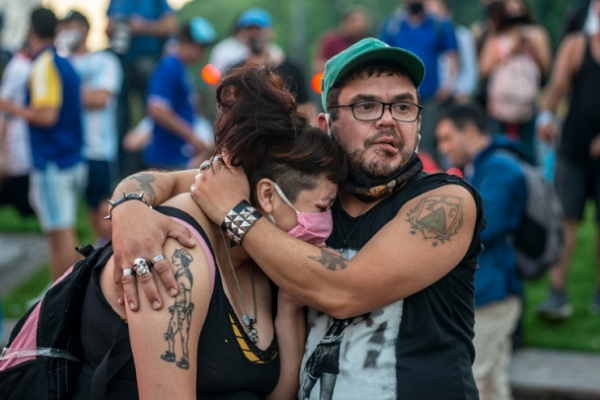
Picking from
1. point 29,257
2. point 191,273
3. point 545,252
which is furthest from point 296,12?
point 191,273

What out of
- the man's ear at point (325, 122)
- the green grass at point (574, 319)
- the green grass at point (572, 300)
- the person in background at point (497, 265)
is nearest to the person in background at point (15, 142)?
the green grass at point (572, 300)

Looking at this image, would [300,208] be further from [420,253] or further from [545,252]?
[545,252]

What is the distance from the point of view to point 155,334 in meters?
2.73

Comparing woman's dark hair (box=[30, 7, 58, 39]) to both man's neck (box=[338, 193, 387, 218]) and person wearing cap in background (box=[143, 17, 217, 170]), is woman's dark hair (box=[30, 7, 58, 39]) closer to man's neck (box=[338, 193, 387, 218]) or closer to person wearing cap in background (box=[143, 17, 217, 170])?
person wearing cap in background (box=[143, 17, 217, 170])

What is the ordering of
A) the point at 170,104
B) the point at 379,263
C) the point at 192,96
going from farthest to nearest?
the point at 192,96
the point at 170,104
the point at 379,263

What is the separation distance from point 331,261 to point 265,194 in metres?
0.37

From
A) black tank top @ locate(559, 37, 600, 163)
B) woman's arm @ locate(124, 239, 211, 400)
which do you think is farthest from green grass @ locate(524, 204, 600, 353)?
woman's arm @ locate(124, 239, 211, 400)

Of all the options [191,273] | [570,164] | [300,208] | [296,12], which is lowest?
[191,273]

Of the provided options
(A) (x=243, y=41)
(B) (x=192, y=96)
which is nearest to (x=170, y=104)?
(B) (x=192, y=96)

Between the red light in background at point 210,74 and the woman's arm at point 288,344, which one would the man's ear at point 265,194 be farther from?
the red light in background at point 210,74

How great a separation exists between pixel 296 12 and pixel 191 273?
8.76 meters

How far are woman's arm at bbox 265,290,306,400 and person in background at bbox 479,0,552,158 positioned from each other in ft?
17.0

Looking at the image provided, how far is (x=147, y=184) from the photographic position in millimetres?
3258

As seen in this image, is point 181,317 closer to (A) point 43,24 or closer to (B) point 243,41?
(A) point 43,24
